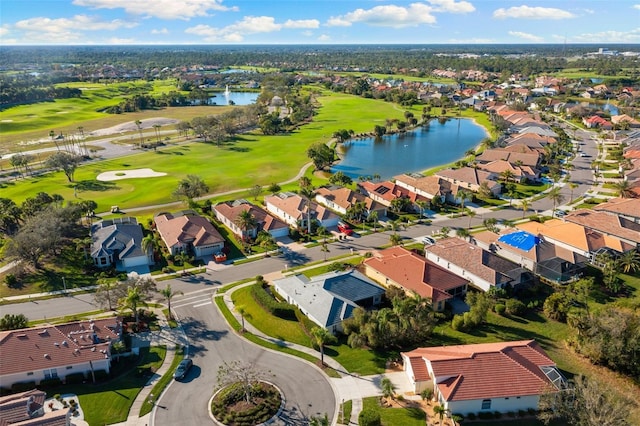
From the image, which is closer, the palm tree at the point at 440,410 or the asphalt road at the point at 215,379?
the palm tree at the point at 440,410

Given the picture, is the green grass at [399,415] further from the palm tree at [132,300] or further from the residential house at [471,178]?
the residential house at [471,178]

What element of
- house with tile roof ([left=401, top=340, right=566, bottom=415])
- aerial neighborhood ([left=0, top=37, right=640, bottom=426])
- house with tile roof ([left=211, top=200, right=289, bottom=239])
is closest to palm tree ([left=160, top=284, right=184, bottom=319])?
aerial neighborhood ([left=0, top=37, right=640, bottom=426])

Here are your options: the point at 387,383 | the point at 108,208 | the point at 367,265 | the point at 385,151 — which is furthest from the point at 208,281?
the point at 385,151

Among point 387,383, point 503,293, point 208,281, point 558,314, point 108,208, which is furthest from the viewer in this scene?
point 108,208

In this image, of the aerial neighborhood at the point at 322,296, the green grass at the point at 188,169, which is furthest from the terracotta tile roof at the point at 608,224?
the green grass at the point at 188,169

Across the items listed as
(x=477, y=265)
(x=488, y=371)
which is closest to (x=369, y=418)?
(x=488, y=371)

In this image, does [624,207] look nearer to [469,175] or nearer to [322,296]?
[469,175]

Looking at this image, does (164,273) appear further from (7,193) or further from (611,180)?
(611,180)
